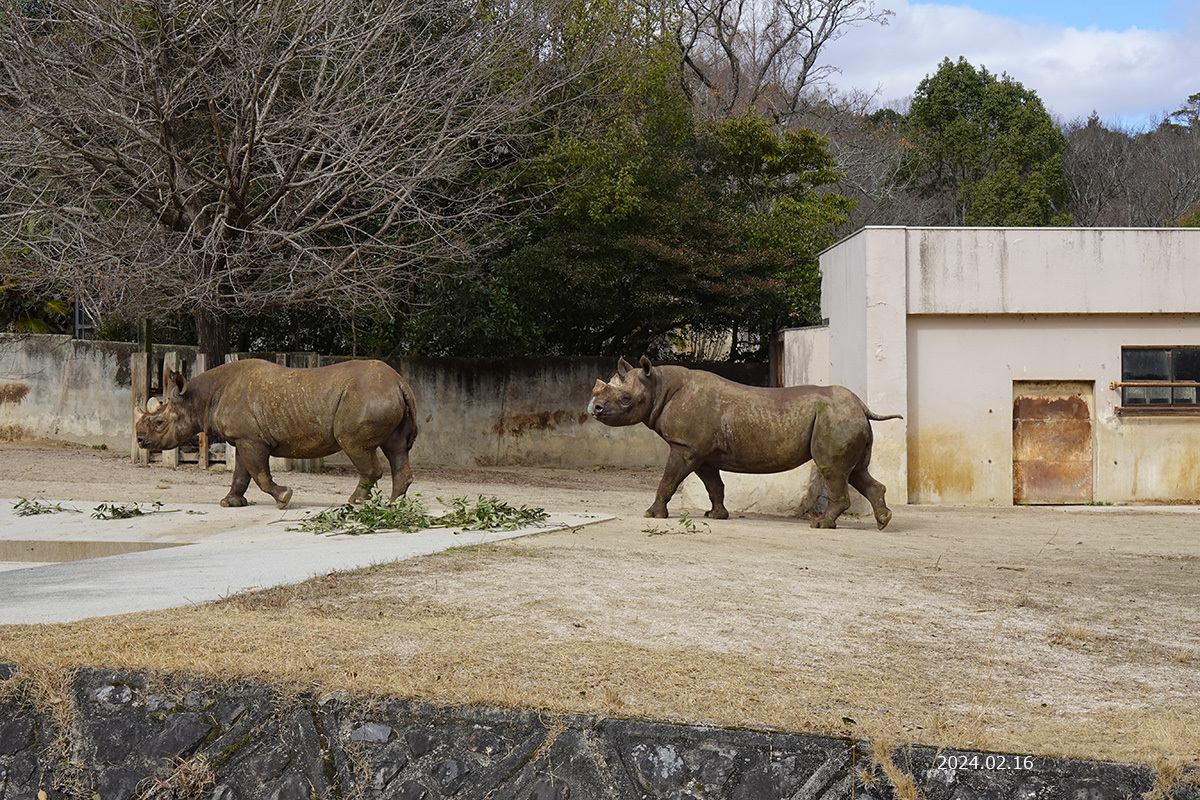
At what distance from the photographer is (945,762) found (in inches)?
175

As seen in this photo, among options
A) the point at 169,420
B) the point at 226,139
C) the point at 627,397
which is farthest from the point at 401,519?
the point at 226,139

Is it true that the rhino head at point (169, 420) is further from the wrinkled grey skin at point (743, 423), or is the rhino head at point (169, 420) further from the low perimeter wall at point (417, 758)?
the low perimeter wall at point (417, 758)

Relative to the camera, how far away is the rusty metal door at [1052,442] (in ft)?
55.9

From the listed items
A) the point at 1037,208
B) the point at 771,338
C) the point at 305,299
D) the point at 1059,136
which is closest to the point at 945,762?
the point at 305,299

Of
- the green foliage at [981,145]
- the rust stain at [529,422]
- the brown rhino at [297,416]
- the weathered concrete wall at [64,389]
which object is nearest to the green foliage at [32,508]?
the brown rhino at [297,416]

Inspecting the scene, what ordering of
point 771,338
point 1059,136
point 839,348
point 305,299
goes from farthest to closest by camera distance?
point 1059,136
point 771,338
point 839,348
point 305,299

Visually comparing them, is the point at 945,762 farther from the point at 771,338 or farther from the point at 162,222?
the point at 771,338

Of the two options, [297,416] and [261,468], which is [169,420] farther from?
[297,416]

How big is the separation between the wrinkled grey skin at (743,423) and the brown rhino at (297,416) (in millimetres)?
1978

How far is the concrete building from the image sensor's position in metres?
16.9

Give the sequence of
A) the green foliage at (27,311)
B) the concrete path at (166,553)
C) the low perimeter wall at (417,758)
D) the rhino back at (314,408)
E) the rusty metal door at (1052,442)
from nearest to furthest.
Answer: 1. the low perimeter wall at (417,758)
2. the concrete path at (166,553)
3. the rhino back at (314,408)
4. the rusty metal door at (1052,442)
5. the green foliage at (27,311)

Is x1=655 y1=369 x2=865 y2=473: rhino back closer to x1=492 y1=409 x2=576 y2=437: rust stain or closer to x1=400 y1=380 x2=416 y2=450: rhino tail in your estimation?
x1=400 y1=380 x2=416 y2=450: rhino tail

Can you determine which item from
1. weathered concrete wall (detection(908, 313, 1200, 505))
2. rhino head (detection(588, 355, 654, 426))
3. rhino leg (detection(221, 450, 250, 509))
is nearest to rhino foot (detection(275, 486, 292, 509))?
rhino leg (detection(221, 450, 250, 509))

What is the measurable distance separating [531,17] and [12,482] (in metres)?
9.98
